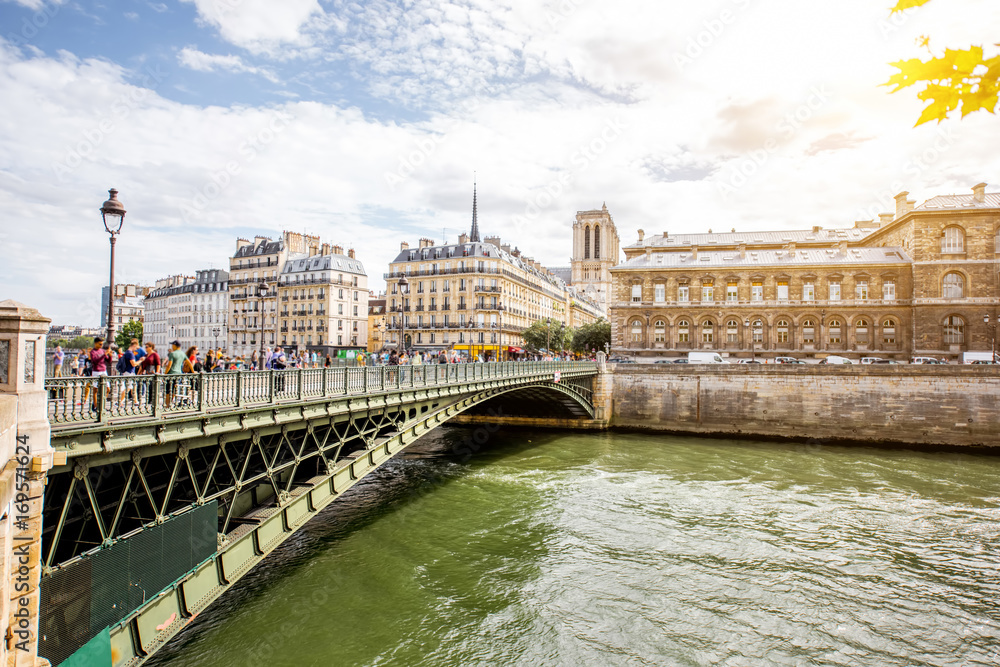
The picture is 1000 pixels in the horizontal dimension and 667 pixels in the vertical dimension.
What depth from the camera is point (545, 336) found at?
61656mm

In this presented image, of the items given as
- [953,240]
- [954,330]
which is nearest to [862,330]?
[954,330]

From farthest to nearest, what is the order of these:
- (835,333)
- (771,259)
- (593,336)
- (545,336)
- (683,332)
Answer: (593,336) < (545,336) < (683,332) < (771,259) < (835,333)

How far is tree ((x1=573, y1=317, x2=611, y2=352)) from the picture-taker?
62500mm

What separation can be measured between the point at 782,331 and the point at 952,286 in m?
11.6

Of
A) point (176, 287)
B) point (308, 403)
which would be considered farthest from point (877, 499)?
point (176, 287)

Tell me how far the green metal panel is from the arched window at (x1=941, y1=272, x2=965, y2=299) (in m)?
51.1

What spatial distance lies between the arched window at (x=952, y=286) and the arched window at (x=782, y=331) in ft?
34.3

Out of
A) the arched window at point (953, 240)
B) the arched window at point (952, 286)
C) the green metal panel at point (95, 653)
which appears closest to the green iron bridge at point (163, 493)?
the green metal panel at point (95, 653)

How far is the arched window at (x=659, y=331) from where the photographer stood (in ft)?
159

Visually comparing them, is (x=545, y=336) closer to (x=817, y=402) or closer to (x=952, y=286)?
(x=817, y=402)

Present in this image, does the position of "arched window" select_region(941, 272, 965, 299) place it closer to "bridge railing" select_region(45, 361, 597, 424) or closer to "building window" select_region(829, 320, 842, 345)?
"building window" select_region(829, 320, 842, 345)

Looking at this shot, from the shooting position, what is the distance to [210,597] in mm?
8766

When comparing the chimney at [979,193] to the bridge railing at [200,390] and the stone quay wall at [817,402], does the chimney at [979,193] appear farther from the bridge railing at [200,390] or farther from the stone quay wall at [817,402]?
the bridge railing at [200,390]

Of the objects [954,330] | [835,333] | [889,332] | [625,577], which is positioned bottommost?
[625,577]
